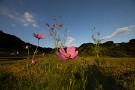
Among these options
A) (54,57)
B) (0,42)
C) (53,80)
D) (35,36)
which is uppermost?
(0,42)

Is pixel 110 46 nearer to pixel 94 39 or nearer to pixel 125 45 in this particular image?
pixel 125 45

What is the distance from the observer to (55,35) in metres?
3.12

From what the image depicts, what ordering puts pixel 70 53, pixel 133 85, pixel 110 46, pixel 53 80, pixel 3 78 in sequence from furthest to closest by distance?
1. pixel 110 46
2. pixel 3 78
3. pixel 133 85
4. pixel 53 80
5. pixel 70 53

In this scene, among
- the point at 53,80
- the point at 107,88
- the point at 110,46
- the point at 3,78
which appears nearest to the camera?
the point at 53,80

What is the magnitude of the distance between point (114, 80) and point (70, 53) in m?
1.96

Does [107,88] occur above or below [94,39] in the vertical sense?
below

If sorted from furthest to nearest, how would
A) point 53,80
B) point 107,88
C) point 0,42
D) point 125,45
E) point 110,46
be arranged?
1. point 0,42
2. point 125,45
3. point 110,46
4. point 107,88
5. point 53,80

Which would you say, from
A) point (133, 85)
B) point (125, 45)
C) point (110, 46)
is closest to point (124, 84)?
point (133, 85)

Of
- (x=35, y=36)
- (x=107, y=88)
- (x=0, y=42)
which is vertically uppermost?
(x=0, y=42)

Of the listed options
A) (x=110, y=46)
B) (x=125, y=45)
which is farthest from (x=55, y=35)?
(x=125, y=45)

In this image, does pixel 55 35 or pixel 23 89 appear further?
pixel 55 35

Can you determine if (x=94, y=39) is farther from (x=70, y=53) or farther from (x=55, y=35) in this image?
(x=70, y=53)

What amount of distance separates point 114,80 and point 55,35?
1406 mm

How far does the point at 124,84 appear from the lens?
295 cm
